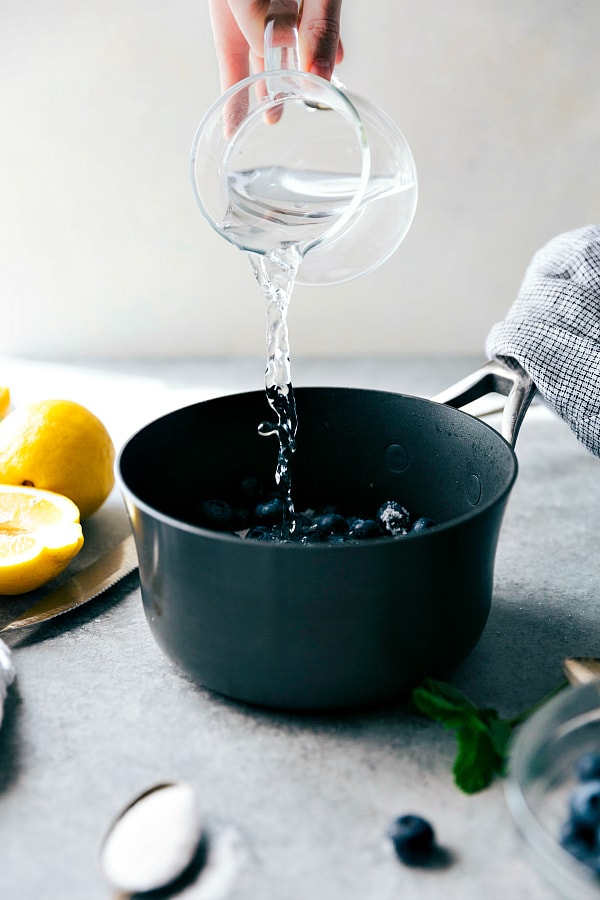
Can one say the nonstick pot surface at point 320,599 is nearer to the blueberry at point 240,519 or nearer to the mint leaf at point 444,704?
the mint leaf at point 444,704

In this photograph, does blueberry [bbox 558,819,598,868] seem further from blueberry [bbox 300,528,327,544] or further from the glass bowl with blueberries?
blueberry [bbox 300,528,327,544]

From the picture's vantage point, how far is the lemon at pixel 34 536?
0.91m

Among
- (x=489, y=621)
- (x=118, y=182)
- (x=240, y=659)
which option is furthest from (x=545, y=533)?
(x=118, y=182)

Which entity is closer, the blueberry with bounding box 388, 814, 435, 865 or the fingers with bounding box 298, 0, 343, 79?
the blueberry with bounding box 388, 814, 435, 865

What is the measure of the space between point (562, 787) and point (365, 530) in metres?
0.37

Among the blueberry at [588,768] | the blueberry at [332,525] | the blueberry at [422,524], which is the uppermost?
the blueberry at [588,768]

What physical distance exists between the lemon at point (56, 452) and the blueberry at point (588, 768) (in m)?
0.66

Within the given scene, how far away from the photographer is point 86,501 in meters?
1.08

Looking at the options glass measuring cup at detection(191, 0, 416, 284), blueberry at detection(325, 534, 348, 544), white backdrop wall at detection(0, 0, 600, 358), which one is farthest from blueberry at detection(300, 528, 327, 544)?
white backdrop wall at detection(0, 0, 600, 358)

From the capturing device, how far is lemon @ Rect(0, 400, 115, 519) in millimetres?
1047

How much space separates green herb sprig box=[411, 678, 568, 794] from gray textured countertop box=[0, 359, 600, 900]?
0.01m

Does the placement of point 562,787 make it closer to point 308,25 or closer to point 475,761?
point 475,761

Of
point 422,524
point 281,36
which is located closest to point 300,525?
point 422,524

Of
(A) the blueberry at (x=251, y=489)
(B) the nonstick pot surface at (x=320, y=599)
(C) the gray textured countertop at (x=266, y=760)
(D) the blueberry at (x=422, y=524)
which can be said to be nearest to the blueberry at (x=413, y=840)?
(C) the gray textured countertop at (x=266, y=760)
